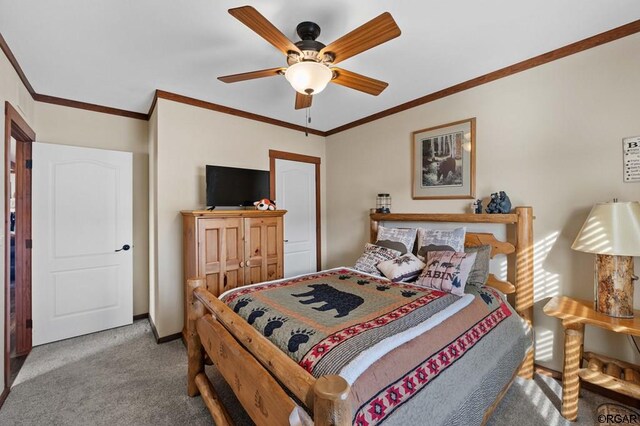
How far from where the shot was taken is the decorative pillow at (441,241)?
255 cm

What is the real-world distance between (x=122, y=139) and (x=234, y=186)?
1543 mm

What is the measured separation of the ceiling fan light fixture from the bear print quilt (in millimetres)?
1423

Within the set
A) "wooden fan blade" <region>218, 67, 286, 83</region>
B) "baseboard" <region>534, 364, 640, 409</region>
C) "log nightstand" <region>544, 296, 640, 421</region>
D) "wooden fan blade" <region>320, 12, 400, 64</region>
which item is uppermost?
"wooden fan blade" <region>320, 12, 400, 64</region>

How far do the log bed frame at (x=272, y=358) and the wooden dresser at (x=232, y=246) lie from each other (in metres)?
0.66

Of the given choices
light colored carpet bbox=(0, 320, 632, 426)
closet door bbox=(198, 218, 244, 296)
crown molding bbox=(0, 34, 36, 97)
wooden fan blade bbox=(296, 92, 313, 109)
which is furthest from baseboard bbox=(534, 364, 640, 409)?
crown molding bbox=(0, 34, 36, 97)

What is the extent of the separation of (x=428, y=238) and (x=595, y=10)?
195cm

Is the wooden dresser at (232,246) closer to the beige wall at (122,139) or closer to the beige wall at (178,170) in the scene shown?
the beige wall at (178,170)

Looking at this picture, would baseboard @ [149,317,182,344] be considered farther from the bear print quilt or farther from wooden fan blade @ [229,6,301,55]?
wooden fan blade @ [229,6,301,55]

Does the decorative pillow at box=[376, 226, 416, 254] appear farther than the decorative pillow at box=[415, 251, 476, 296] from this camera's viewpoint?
Yes

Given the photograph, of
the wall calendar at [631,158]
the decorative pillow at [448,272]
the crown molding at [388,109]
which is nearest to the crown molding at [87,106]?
the crown molding at [388,109]

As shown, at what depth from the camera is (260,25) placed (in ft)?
4.87

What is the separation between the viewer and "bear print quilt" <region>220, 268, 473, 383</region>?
122cm

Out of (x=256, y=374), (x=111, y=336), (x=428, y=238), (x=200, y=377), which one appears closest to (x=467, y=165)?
(x=428, y=238)

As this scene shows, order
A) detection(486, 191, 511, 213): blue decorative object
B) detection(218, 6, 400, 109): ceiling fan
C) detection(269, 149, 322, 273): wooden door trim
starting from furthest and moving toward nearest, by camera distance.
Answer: detection(269, 149, 322, 273): wooden door trim
detection(486, 191, 511, 213): blue decorative object
detection(218, 6, 400, 109): ceiling fan
